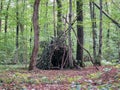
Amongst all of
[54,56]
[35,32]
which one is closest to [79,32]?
[54,56]

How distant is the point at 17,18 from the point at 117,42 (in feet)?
32.8

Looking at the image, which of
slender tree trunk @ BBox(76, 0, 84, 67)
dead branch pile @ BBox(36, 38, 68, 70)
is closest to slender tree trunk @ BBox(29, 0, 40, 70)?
dead branch pile @ BBox(36, 38, 68, 70)

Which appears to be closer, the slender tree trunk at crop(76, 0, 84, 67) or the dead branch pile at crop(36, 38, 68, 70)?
the dead branch pile at crop(36, 38, 68, 70)

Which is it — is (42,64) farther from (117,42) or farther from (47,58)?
(117,42)

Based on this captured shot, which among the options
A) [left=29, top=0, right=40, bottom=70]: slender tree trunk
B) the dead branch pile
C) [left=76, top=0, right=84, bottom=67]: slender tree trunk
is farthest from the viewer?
[left=76, top=0, right=84, bottom=67]: slender tree trunk

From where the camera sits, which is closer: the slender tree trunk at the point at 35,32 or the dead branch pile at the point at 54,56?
the slender tree trunk at the point at 35,32

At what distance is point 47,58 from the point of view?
14.4m

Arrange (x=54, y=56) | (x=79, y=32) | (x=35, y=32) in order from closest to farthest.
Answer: (x=35, y=32), (x=54, y=56), (x=79, y=32)

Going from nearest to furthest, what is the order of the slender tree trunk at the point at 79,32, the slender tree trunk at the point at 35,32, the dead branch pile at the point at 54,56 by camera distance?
the slender tree trunk at the point at 35,32 < the dead branch pile at the point at 54,56 < the slender tree trunk at the point at 79,32

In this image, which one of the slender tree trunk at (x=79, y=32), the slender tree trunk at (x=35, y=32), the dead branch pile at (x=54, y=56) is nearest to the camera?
the slender tree trunk at (x=35, y=32)

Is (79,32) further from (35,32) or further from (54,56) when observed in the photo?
(35,32)

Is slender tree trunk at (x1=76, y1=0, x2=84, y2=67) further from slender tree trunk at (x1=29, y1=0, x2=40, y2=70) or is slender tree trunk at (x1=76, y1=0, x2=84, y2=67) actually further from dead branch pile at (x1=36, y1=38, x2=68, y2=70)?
slender tree trunk at (x1=29, y1=0, x2=40, y2=70)

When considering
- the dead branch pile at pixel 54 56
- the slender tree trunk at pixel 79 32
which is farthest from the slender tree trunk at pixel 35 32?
the slender tree trunk at pixel 79 32

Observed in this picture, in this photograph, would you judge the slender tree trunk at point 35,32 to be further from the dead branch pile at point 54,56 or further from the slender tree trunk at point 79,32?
the slender tree trunk at point 79,32
